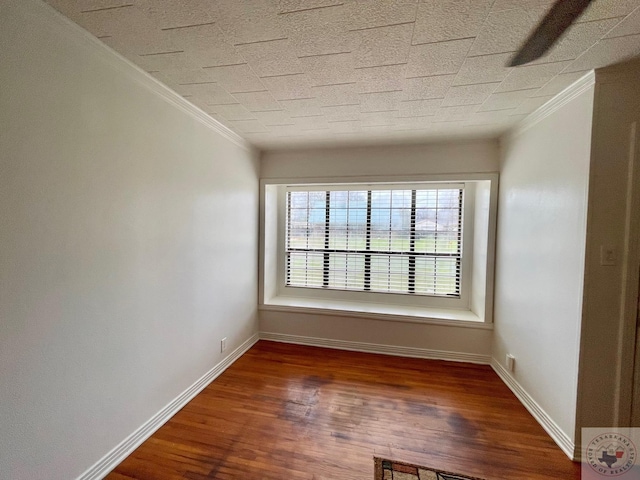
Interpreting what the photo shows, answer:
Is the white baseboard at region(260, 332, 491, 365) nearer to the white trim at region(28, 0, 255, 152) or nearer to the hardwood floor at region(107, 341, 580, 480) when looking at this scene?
the hardwood floor at region(107, 341, 580, 480)

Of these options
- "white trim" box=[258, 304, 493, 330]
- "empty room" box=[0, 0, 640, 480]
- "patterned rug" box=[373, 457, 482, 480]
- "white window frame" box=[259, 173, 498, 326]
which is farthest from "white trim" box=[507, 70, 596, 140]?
"patterned rug" box=[373, 457, 482, 480]

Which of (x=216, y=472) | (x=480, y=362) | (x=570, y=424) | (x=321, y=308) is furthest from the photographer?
(x=321, y=308)

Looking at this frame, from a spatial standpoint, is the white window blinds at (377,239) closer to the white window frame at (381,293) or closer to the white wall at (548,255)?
the white window frame at (381,293)

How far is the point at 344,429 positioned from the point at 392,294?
72.3 inches

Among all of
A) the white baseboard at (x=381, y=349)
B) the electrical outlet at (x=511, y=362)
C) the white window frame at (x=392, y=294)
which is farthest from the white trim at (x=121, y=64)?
the electrical outlet at (x=511, y=362)

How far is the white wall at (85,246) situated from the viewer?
109cm

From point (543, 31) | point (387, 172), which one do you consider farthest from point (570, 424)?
point (387, 172)

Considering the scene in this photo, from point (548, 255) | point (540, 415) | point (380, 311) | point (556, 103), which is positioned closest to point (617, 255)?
point (548, 255)

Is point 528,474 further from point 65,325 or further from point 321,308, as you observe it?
point 65,325

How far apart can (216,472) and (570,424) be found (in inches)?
84.0

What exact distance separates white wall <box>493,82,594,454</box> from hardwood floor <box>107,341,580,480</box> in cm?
33

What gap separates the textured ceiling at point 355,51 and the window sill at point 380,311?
2.01 meters

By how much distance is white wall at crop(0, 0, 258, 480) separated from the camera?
109 cm

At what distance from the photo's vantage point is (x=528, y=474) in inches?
59.6
